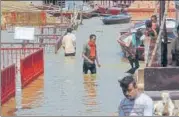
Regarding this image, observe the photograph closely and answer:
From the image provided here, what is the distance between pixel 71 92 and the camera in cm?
2097

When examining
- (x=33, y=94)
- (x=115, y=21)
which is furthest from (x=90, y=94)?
(x=115, y=21)

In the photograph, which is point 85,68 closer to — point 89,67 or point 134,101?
point 89,67

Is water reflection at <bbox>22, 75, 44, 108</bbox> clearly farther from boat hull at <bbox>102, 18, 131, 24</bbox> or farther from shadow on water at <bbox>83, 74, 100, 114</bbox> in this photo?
boat hull at <bbox>102, 18, 131, 24</bbox>

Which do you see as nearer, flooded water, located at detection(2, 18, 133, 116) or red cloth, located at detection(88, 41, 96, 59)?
flooded water, located at detection(2, 18, 133, 116)

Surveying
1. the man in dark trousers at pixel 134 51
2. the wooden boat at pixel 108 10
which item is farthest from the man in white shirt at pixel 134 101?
the wooden boat at pixel 108 10

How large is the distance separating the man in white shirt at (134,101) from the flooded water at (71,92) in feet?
20.5

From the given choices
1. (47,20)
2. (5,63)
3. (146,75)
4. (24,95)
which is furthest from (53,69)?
(47,20)

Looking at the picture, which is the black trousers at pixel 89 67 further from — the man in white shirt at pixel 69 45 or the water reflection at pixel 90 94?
the man in white shirt at pixel 69 45

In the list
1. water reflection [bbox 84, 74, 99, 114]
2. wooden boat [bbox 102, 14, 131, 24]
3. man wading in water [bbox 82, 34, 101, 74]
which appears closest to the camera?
water reflection [bbox 84, 74, 99, 114]

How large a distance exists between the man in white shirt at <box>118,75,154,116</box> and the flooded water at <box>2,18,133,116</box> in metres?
6.25

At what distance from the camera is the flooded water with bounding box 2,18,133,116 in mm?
17719

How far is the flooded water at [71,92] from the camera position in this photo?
58.1 ft

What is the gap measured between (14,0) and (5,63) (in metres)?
48.0

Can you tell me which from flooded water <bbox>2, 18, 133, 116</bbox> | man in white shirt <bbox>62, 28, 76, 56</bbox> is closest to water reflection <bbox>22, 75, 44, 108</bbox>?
flooded water <bbox>2, 18, 133, 116</bbox>
